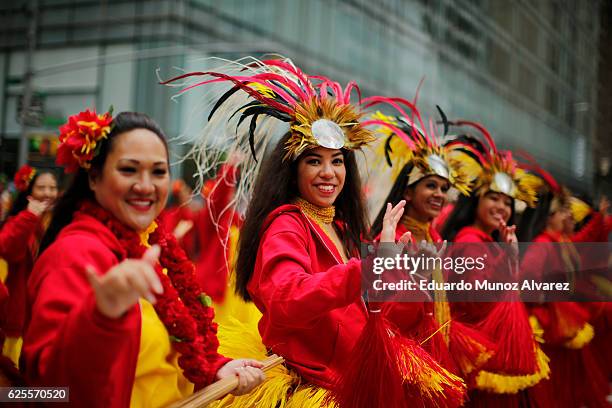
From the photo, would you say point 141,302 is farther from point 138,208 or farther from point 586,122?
point 586,122

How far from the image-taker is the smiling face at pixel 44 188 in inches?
185

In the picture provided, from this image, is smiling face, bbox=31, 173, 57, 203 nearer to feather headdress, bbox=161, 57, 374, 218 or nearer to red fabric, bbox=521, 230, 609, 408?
feather headdress, bbox=161, 57, 374, 218

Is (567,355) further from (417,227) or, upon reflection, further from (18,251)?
(18,251)

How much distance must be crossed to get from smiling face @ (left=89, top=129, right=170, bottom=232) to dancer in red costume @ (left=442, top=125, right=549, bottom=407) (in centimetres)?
205

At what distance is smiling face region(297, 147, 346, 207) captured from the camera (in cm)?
301

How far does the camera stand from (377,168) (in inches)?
182

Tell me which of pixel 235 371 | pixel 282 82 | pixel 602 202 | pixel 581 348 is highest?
pixel 282 82

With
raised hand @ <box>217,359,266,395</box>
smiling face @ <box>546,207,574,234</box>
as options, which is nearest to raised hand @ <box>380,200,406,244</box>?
raised hand @ <box>217,359,266,395</box>

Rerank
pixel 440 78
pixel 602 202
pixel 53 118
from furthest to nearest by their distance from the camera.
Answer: pixel 440 78 → pixel 53 118 → pixel 602 202

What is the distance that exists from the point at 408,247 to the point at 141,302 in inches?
51.9

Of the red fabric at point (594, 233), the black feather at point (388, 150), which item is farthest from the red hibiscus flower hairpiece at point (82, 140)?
the red fabric at point (594, 233)

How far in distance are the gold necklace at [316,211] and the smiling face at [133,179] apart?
1.00 metres

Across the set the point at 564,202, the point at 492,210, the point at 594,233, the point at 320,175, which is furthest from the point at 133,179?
the point at 564,202

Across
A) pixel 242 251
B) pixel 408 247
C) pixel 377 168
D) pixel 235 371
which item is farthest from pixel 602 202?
pixel 235 371
